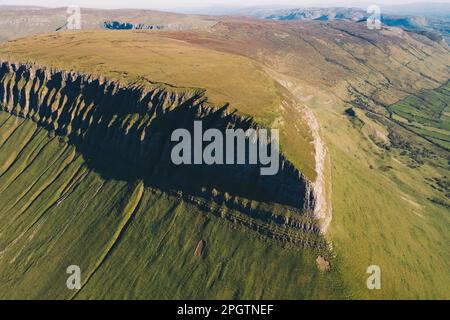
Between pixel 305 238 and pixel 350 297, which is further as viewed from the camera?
pixel 305 238

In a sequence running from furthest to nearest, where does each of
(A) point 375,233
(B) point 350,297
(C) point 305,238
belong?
(A) point 375,233 < (C) point 305,238 < (B) point 350,297

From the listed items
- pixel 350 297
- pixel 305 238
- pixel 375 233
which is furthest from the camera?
pixel 375 233

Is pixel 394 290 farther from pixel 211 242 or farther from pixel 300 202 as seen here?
pixel 211 242

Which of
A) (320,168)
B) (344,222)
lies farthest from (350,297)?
(320,168)

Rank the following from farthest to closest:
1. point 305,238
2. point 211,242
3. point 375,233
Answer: point 375,233 → point 211,242 → point 305,238

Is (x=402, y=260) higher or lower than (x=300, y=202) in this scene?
lower
